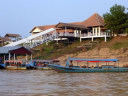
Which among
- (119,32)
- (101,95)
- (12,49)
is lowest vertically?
(101,95)

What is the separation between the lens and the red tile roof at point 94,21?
4889cm

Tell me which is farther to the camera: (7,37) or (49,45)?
(7,37)

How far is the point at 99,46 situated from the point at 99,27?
6057 millimetres

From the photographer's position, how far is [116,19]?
4416cm

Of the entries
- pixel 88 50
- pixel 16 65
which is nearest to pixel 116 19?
pixel 88 50

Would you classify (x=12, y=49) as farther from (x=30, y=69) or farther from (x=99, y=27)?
(x=99, y=27)

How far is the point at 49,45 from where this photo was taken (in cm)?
5116

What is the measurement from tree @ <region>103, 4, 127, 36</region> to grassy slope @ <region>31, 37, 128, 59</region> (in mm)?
1763

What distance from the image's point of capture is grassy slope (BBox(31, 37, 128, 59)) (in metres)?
42.4

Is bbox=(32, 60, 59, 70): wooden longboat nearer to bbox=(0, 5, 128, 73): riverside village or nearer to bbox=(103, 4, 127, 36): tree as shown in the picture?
bbox=(0, 5, 128, 73): riverside village

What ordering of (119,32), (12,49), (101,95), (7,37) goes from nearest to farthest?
(101,95)
(12,49)
(119,32)
(7,37)

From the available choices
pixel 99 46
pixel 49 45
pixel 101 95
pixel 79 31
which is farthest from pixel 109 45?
pixel 101 95

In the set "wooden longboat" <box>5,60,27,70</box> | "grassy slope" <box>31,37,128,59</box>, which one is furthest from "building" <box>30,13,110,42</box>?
"wooden longboat" <box>5,60,27,70</box>

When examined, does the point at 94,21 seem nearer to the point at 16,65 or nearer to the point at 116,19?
the point at 116,19
